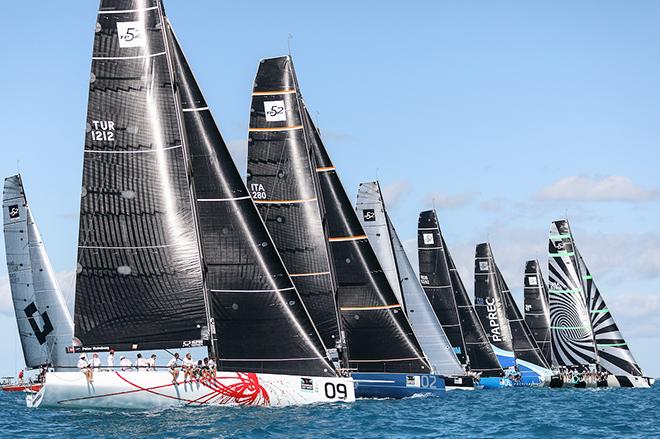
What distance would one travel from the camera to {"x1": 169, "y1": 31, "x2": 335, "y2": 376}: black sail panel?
33.7m

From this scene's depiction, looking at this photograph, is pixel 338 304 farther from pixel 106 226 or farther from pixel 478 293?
pixel 478 293

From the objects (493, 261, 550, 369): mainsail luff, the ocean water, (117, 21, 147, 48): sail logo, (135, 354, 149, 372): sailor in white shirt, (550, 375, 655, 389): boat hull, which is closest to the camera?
the ocean water

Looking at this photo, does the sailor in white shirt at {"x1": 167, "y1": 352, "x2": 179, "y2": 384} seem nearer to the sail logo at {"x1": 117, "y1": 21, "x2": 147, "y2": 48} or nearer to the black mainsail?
the sail logo at {"x1": 117, "y1": 21, "x2": 147, "y2": 48}

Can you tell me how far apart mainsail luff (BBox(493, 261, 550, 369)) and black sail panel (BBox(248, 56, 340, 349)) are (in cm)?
4318

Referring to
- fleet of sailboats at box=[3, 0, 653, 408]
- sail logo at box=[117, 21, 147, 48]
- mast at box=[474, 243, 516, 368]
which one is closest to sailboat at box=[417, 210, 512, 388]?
mast at box=[474, 243, 516, 368]

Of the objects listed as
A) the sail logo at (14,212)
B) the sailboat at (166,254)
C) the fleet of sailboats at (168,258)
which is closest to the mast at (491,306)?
the sail logo at (14,212)

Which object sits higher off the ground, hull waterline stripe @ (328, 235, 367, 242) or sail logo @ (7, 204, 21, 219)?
sail logo @ (7, 204, 21, 219)

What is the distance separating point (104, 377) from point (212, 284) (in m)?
4.27

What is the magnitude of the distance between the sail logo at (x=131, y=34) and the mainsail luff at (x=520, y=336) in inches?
2123

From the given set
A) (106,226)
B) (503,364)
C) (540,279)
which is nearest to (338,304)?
(106,226)

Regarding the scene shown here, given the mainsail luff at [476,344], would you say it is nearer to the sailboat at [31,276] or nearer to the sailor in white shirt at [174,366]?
the sailboat at [31,276]

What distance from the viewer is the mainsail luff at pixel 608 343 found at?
71062 millimetres

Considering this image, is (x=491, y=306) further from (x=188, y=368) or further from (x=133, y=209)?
(x=133, y=209)

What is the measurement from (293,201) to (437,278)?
2588 centimetres
